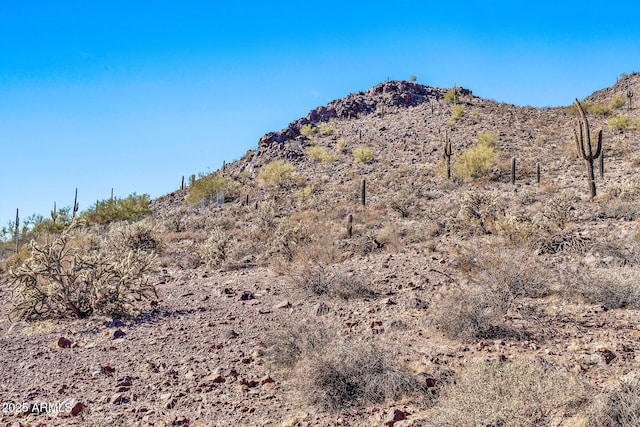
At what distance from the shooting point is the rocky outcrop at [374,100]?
57719mm

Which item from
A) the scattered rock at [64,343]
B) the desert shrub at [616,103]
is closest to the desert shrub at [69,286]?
the scattered rock at [64,343]

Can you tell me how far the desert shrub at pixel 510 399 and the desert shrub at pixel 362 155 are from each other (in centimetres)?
3561

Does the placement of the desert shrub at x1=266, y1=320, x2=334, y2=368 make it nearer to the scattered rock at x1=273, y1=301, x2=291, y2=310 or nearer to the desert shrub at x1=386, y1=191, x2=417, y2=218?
the scattered rock at x1=273, y1=301, x2=291, y2=310

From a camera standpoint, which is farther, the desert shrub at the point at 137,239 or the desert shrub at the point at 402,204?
the desert shrub at the point at 402,204

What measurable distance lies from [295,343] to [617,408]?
10.2ft

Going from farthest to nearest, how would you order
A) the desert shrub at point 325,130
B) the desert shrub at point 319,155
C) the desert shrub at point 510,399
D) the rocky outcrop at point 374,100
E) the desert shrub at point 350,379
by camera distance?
1. the rocky outcrop at point 374,100
2. the desert shrub at point 325,130
3. the desert shrub at point 319,155
4. the desert shrub at point 350,379
5. the desert shrub at point 510,399

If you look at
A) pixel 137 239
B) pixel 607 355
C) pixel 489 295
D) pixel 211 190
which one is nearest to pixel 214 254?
pixel 137 239

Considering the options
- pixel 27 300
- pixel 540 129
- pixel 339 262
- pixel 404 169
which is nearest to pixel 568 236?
pixel 339 262

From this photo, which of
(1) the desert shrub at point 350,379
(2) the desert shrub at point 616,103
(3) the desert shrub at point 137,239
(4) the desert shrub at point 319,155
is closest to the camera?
(1) the desert shrub at point 350,379

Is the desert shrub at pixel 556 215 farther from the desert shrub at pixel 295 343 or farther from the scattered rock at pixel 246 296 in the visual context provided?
the desert shrub at pixel 295 343

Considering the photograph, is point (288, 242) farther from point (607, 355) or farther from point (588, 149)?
point (588, 149)

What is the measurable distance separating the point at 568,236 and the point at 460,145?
2914 cm

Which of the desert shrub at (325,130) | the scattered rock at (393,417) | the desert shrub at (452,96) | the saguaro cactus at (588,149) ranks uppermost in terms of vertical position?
the desert shrub at (452,96)

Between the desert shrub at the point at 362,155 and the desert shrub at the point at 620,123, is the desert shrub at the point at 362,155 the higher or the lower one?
the lower one
